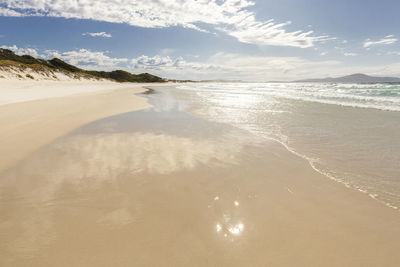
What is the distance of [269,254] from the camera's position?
244cm

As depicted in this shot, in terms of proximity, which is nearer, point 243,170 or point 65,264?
point 65,264

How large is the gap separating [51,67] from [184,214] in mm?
99768

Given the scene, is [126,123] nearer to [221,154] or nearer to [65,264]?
[221,154]

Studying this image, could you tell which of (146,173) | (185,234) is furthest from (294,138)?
(185,234)

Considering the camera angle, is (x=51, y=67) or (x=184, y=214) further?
(x=51, y=67)

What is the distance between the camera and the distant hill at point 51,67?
46419 mm

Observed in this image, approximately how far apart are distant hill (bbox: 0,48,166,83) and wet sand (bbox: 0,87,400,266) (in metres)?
47.7

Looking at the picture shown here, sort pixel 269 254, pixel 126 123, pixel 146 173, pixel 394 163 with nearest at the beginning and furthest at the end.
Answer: pixel 269 254 < pixel 146 173 < pixel 394 163 < pixel 126 123

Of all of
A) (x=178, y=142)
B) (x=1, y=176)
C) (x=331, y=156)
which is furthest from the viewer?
(x=178, y=142)

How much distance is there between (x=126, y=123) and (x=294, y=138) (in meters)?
7.50

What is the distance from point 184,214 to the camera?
3148 mm

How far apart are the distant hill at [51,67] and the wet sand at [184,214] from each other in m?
47.7

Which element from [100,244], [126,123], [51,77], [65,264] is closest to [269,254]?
[100,244]

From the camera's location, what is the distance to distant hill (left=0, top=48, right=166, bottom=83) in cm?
4642
